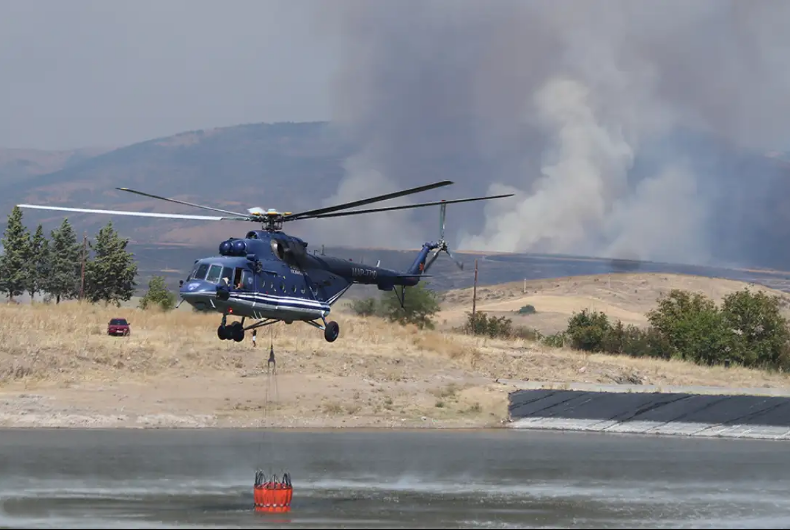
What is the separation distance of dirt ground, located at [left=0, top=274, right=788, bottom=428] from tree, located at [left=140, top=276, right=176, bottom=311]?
10.0 m

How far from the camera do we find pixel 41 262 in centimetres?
13938

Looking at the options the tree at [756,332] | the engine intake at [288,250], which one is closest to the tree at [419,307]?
the tree at [756,332]

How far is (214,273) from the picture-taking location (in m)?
47.2

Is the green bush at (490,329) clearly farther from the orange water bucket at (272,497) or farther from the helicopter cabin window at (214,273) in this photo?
the helicopter cabin window at (214,273)

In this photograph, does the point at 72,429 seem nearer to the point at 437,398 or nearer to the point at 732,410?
the point at 437,398

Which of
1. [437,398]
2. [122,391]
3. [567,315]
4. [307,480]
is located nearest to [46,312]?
[122,391]

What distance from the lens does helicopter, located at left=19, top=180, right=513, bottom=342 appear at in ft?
154

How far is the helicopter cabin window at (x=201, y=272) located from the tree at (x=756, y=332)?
3284 inches

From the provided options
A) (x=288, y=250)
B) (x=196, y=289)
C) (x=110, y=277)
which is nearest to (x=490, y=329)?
(x=110, y=277)

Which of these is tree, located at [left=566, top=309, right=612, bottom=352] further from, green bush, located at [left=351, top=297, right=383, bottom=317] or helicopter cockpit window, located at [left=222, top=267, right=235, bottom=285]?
helicopter cockpit window, located at [left=222, top=267, right=235, bottom=285]

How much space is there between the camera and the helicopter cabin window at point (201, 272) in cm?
4706

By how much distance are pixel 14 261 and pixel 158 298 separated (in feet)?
82.6

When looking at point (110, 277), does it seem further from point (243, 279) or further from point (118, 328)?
point (243, 279)

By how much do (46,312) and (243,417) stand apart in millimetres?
21096
